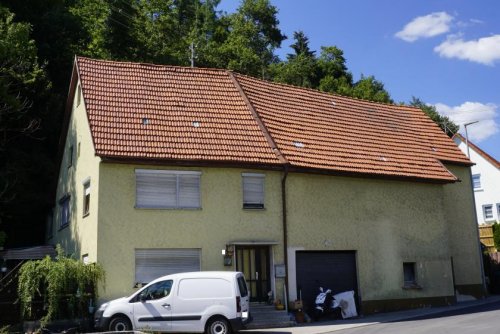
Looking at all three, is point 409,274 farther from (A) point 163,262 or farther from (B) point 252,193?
(A) point 163,262

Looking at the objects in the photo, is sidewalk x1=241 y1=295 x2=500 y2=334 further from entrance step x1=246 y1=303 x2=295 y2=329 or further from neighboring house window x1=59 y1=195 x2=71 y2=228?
neighboring house window x1=59 y1=195 x2=71 y2=228

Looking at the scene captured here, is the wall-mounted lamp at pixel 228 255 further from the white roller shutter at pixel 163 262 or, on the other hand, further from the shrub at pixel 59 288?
the shrub at pixel 59 288

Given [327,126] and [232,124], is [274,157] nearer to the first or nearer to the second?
[232,124]

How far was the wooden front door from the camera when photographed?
63.4 ft

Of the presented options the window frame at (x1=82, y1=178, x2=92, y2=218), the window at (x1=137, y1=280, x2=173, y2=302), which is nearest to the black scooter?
the window at (x1=137, y1=280, x2=173, y2=302)

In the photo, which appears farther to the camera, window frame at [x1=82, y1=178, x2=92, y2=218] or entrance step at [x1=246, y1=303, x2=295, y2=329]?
window frame at [x1=82, y1=178, x2=92, y2=218]

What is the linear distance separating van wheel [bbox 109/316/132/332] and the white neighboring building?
39.2 metres

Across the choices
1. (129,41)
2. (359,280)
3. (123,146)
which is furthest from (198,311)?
(129,41)

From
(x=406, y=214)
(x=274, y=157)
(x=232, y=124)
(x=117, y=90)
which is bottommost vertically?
(x=406, y=214)

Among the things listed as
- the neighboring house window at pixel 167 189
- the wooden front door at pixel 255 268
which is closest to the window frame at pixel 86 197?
the neighboring house window at pixel 167 189

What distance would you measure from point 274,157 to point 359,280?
5694 millimetres

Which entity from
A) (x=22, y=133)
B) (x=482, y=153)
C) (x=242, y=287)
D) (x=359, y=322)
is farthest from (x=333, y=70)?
(x=242, y=287)

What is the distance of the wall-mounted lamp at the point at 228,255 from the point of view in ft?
61.7

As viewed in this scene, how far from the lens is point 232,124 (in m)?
21.1
